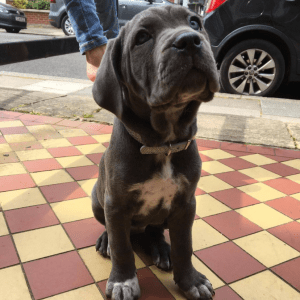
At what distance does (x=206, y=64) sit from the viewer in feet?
4.36

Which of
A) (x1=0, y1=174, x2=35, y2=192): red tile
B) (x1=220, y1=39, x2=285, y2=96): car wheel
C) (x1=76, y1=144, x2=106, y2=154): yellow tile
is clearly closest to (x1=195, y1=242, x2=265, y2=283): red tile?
(x1=0, y1=174, x2=35, y2=192): red tile

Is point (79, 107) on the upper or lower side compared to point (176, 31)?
lower

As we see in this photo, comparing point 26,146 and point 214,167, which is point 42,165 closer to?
point 26,146

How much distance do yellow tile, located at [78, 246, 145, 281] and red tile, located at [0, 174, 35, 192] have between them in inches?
37.9

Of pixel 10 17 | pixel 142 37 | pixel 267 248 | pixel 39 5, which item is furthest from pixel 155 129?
pixel 39 5

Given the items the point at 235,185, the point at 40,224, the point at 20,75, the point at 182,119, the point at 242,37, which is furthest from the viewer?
the point at 20,75

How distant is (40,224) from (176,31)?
1535 mm

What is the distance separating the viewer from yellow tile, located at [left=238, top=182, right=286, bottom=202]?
2.69m

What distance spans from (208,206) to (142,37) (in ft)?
4.85

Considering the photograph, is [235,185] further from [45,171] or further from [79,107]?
[79,107]

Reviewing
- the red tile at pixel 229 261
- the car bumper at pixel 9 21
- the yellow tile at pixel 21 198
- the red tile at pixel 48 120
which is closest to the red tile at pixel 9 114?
the red tile at pixel 48 120

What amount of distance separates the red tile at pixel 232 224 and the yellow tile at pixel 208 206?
0.05m

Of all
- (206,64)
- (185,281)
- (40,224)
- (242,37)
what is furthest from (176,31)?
(242,37)

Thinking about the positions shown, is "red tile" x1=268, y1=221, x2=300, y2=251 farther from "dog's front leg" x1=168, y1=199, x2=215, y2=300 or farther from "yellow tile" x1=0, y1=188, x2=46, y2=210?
"yellow tile" x1=0, y1=188, x2=46, y2=210
